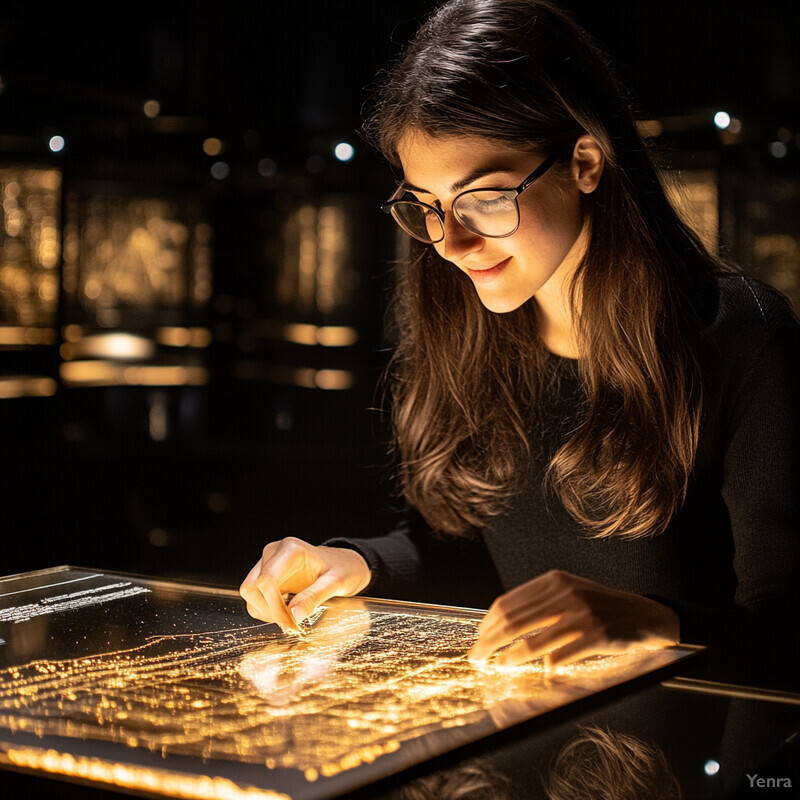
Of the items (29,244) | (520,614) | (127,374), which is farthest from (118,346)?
(520,614)

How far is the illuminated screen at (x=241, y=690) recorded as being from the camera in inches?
31.1

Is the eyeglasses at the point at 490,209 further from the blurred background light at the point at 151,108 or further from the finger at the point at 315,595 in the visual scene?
the blurred background light at the point at 151,108

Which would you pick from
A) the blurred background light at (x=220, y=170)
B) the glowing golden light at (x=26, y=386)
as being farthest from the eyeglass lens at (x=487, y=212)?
the blurred background light at (x=220, y=170)

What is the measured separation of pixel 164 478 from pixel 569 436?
4.00 meters

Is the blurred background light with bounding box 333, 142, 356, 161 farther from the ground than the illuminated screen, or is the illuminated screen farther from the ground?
the blurred background light with bounding box 333, 142, 356, 161

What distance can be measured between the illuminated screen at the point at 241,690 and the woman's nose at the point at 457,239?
429 millimetres

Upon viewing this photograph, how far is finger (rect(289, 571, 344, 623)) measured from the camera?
132 cm

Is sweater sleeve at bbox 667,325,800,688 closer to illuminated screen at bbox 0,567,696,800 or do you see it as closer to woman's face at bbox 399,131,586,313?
illuminated screen at bbox 0,567,696,800

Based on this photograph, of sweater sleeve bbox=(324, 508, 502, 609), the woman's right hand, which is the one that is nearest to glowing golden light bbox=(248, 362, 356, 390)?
sweater sleeve bbox=(324, 508, 502, 609)

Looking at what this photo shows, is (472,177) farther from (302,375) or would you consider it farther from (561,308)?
(302,375)

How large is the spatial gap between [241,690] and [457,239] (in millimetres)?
601

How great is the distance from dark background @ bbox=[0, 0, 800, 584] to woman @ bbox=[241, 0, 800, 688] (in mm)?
2229

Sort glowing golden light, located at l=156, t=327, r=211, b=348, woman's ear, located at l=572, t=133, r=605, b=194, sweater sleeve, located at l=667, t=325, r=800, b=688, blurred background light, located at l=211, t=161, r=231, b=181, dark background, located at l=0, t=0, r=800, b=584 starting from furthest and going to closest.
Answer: glowing golden light, located at l=156, t=327, r=211, b=348
blurred background light, located at l=211, t=161, r=231, b=181
dark background, located at l=0, t=0, r=800, b=584
woman's ear, located at l=572, t=133, r=605, b=194
sweater sleeve, located at l=667, t=325, r=800, b=688

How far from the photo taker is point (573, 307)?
1.55 metres
